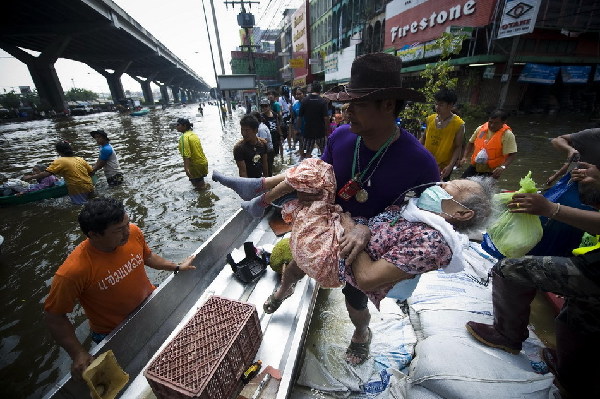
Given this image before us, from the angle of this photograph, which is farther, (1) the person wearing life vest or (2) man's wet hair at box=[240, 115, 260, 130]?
(2) man's wet hair at box=[240, 115, 260, 130]

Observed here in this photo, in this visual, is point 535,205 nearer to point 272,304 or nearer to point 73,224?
point 272,304

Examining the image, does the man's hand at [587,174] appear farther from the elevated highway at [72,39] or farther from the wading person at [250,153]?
the elevated highway at [72,39]

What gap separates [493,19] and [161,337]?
62.3ft

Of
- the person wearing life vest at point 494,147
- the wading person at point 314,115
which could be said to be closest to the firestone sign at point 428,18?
the wading person at point 314,115

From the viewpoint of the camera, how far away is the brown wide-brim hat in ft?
4.70

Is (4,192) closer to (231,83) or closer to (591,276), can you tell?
(591,276)

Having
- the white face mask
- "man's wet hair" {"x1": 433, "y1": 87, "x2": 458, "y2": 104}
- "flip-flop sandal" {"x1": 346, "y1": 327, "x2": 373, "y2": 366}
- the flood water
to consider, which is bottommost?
the flood water

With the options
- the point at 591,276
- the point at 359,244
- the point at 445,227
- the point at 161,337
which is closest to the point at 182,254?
the point at 161,337

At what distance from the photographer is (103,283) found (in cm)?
218

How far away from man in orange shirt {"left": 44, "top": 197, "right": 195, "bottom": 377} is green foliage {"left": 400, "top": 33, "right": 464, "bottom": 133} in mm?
5821

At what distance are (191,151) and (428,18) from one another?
58.5 ft

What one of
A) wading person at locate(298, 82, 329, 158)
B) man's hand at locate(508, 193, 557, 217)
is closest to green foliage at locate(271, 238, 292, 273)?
man's hand at locate(508, 193, 557, 217)

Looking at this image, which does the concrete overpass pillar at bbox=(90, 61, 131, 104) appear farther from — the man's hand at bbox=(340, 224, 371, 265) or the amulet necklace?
the man's hand at bbox=(340, 224, 371, 265)

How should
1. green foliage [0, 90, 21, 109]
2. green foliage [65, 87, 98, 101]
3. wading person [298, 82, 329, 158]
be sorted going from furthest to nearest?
green foliage [65, 87, 98, 101] → green foliage [0, 90, 21, 109] → wading person [298, 82, 329, 158]
